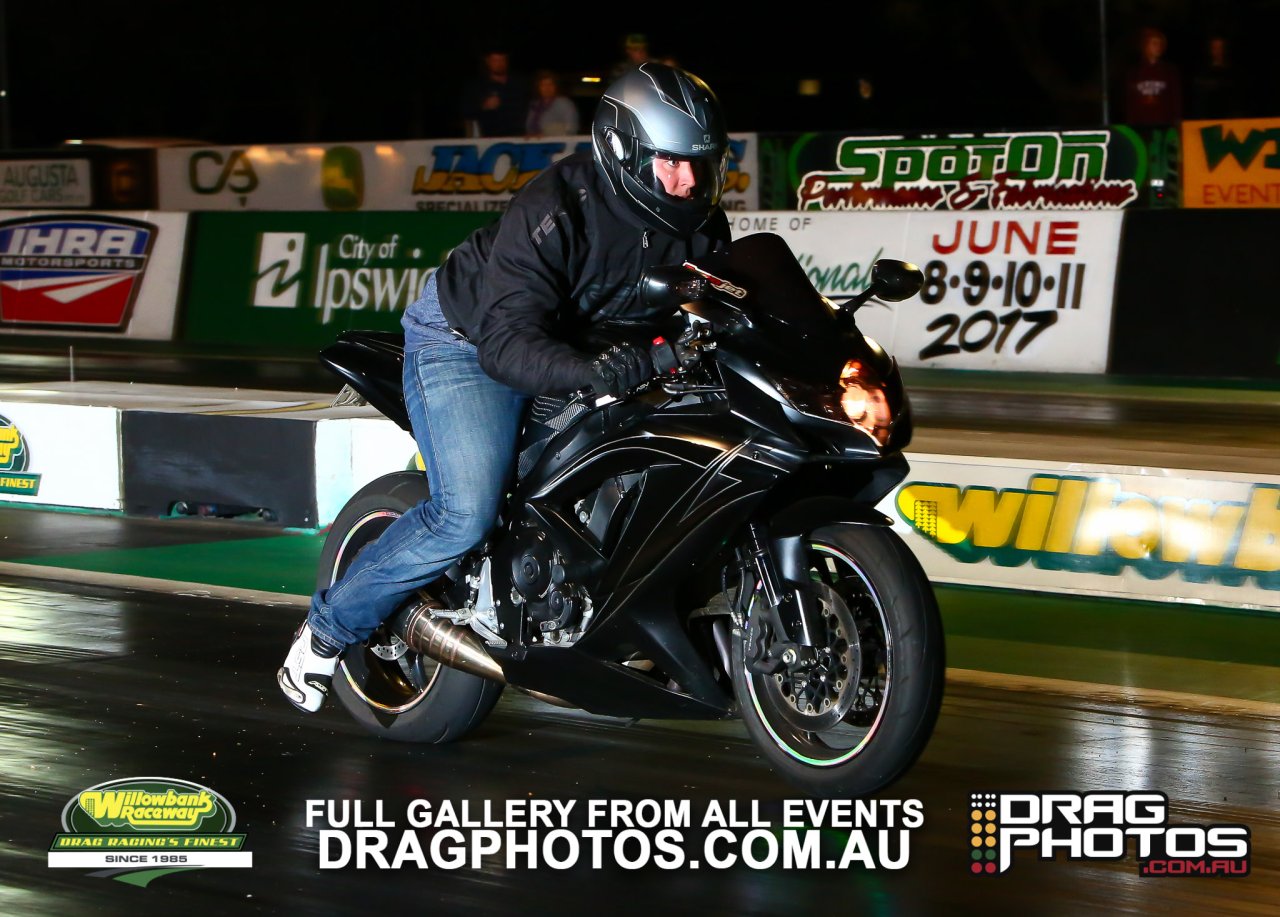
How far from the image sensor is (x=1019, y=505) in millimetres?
8758

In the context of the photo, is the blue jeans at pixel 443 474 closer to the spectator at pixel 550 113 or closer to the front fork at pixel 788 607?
the front fork at pixel 788 607

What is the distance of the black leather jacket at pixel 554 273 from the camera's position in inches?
215

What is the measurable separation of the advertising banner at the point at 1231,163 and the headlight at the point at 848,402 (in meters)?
15.8

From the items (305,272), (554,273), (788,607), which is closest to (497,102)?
(305,272)

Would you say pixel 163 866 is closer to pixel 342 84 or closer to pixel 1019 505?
pixel 1019 505

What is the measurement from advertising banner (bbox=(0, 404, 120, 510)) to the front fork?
6.70 m

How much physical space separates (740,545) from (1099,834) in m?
1.20

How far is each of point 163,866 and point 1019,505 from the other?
4.77 meters

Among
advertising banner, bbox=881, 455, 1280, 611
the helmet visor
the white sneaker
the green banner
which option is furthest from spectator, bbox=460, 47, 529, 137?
the helmet visor

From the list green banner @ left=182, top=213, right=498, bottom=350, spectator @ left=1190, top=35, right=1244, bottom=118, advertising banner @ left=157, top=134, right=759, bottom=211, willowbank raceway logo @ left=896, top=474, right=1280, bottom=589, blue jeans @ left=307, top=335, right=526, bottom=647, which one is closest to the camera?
blue jeans @ left=307, top=335, right=526, bottom=647

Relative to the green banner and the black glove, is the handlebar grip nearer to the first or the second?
the black glove

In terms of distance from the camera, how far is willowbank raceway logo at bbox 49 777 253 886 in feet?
16.6

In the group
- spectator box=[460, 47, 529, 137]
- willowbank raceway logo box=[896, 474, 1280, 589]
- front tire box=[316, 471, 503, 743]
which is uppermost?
spectator box=[460, 47, 529, 137]

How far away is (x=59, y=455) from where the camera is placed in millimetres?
11352
